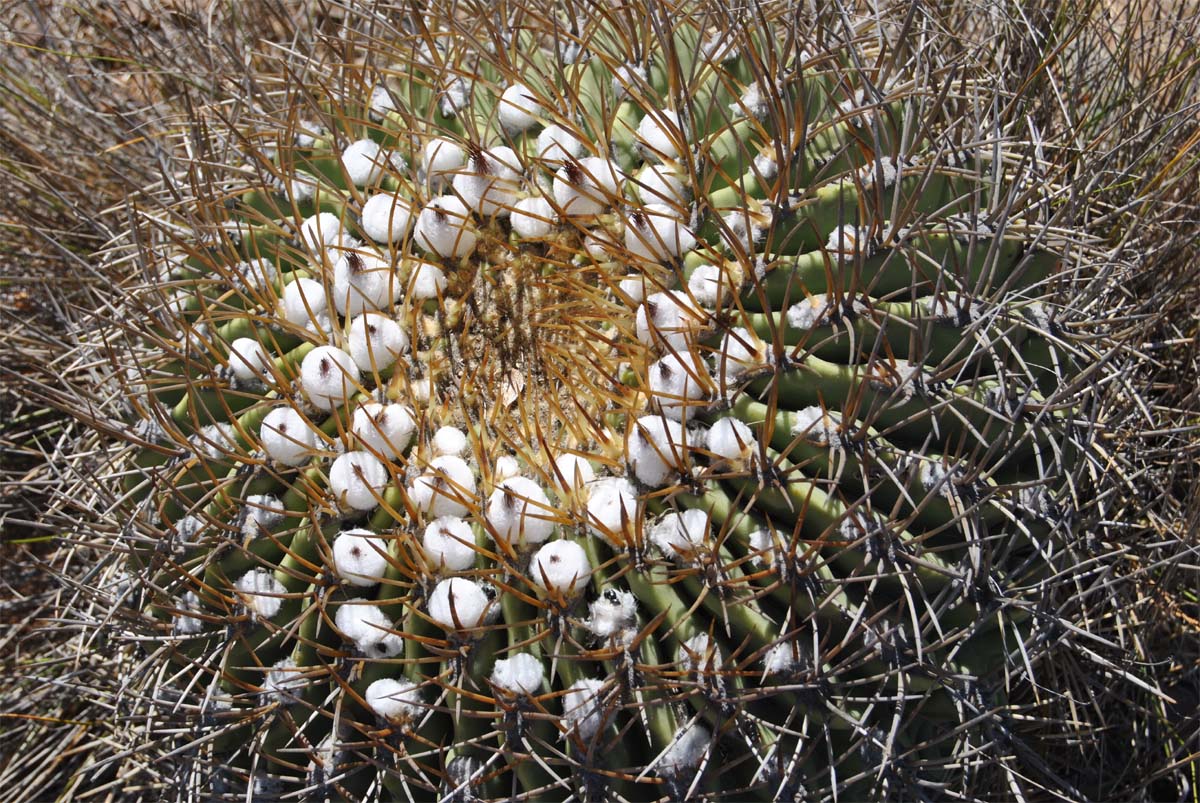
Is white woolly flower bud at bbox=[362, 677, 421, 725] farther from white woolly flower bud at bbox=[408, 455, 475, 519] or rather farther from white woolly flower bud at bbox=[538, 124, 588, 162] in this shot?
white woolly flower bud at bbox=[538, 124, 588, 162]

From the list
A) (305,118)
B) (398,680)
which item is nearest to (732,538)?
(398,680)

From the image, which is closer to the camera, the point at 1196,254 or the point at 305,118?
the point at 305,118

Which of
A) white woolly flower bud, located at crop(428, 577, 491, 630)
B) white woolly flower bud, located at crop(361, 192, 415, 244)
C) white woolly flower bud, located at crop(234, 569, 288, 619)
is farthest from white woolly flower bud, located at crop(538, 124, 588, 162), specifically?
white woolly flower bud, located at crop(234, 569, 288, 619)

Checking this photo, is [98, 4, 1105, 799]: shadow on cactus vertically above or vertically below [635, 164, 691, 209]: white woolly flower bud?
below

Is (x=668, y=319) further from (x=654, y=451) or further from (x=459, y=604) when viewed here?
(x=459, y=604)

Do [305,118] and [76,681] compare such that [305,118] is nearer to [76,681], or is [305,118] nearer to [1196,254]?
[76,681]

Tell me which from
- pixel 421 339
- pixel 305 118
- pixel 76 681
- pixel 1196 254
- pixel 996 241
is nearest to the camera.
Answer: pixel 996 241
